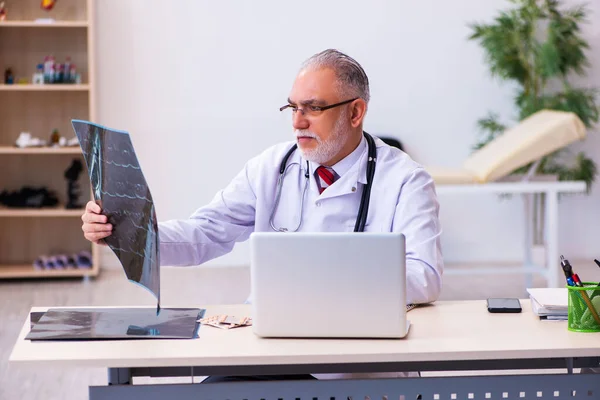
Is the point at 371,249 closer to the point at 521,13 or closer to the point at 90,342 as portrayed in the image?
the point at 90,342

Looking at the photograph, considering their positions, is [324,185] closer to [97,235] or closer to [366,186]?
[366,186]

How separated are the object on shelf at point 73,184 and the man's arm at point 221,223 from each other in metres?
3.12

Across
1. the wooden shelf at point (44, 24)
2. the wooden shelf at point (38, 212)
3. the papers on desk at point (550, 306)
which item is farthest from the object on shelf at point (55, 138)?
the papers on desk at point (550, 306)

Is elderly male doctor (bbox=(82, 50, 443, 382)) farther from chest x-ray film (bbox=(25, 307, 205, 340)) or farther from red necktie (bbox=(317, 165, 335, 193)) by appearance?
chest x-ray film (bbox=(25, 307, 205, 340))

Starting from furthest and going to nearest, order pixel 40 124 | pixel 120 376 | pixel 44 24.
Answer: pixel 40 124 < pixel 44 24 < pixel 120 376

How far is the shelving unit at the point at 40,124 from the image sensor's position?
540cm

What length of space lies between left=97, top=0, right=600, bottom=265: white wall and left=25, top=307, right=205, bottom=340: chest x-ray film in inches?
150

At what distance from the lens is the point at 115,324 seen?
1712mm

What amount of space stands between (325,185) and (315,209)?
0.07m

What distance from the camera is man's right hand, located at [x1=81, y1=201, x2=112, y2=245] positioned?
5.87ft

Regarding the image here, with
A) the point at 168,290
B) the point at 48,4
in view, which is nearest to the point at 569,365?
the point at 168,290

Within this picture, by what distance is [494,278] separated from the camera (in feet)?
17.5

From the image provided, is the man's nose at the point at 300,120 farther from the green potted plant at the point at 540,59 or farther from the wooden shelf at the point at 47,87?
the green potted plant at the point at 540,59

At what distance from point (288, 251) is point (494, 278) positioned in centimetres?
401
